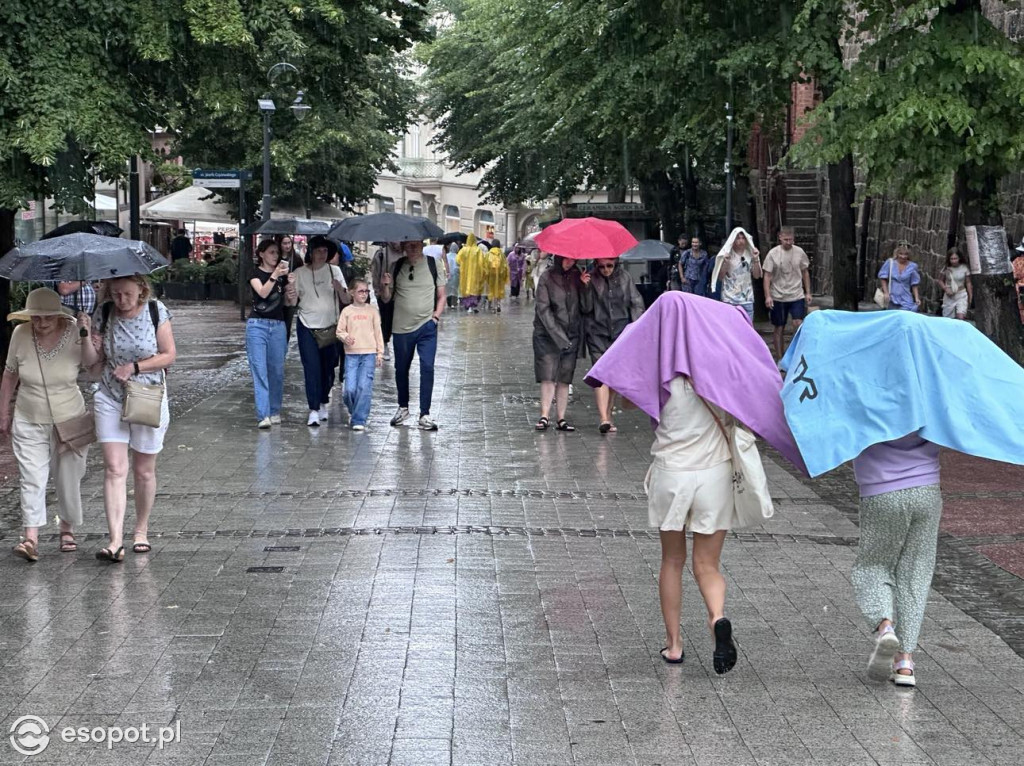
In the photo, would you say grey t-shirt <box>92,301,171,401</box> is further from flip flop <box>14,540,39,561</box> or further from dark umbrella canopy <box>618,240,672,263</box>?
dark umbrella canopy <box>618,240,672,263</box>

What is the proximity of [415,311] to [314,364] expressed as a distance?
1.06 m

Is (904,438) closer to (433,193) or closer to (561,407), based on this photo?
(561,407)

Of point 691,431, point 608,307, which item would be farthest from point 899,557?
point 608,307

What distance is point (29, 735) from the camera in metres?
5.50

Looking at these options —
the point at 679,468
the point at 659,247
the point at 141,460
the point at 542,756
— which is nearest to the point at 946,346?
the point at 679,468

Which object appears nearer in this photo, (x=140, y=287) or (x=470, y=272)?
(x=140, y=287)

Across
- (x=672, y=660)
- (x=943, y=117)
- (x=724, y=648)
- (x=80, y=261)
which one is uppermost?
(x=943, y=117)

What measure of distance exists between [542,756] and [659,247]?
21802 mm

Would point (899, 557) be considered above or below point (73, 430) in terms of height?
below

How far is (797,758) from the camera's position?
535 cm

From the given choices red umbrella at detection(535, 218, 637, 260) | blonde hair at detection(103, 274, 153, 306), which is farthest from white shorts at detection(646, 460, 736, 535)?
red umbrella at detection(535, 218, 637, 260)

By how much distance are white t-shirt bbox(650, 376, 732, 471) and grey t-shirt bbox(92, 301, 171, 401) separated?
11.4 ft

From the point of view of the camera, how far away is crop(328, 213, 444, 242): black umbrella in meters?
14.0

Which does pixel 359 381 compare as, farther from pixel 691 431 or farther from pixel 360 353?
pixel 691 431
